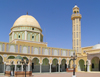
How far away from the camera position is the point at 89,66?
140ft

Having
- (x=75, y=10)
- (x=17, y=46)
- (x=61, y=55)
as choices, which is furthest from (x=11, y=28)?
(x=75, y=10)

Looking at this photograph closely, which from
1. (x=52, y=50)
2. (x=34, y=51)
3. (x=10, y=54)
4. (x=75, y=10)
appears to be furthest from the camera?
(x=75, y=10)

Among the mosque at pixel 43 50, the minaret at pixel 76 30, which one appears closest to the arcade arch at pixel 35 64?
the mosque at pixel 43 50

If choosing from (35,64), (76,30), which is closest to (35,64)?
(35,64)

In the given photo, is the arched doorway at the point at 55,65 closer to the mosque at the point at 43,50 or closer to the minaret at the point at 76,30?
the mosque at the point at 43,50

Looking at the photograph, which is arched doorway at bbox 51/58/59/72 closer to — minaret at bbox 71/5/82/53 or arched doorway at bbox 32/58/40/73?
arched doorway at bbox 32/58/40/73

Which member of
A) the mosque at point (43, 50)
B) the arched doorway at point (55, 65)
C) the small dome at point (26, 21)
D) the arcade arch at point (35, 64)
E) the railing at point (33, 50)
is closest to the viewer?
the railing at point (33, 50)

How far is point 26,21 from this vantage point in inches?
1886

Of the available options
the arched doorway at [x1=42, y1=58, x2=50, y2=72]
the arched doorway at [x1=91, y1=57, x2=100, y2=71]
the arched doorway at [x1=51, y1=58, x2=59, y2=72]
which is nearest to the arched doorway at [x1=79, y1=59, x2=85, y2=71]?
the arched doorway at [x1=91, y1=57, x2=100, y2=71]

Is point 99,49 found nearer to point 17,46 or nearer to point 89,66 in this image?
point 89,66

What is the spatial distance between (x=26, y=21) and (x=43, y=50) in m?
12.8

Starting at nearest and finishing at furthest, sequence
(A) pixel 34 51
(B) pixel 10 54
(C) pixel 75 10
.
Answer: (B) pixel 10 54 < (A) pixel 34 51 < (C) pixel 75 10

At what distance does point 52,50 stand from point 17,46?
1055 centimetres

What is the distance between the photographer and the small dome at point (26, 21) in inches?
1864
